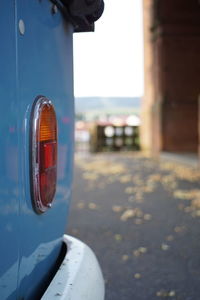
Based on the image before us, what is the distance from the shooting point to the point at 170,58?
12195 mm

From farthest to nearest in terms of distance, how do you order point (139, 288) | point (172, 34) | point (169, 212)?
point (172, 34) → point (169, 212) → point (139, 288)

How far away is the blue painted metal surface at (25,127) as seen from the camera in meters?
0.94

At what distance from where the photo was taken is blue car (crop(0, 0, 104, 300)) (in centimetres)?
96

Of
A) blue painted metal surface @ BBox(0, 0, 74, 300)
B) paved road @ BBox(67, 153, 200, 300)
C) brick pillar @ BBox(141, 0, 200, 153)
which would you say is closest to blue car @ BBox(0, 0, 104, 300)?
blue painted metal surface @ BBox(0, 0, 74, 300)

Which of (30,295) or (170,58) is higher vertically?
(170,58)

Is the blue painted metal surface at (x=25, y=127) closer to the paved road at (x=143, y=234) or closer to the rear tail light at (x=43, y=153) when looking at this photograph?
the rear tail light at (x=43, y=153)

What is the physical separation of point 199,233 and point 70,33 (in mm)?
2931

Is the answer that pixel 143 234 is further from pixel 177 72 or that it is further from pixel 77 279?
pixel 177 72

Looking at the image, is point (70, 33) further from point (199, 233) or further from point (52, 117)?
point (199, 233)

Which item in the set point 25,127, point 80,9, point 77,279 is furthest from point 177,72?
point 25,127

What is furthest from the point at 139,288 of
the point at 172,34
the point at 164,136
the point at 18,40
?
the point at 172,34

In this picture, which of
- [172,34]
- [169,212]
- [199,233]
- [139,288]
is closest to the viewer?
[139,288]

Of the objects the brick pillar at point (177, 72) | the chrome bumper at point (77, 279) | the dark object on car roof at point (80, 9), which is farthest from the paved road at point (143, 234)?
the brick pillar at point (177, 72)

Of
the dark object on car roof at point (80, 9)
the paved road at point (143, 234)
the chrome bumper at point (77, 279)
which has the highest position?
the dark object on car roof at point (80, 9)
